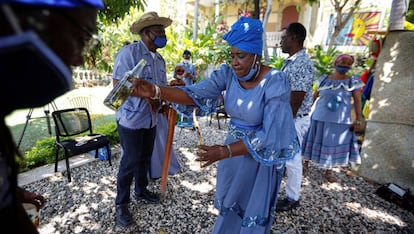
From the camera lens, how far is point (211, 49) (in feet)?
29.1

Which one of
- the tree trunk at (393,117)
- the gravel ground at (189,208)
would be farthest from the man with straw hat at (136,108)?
the tree trunk at (393,117)

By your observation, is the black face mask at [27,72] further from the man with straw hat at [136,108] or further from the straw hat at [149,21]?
the straw hat at [149,21]

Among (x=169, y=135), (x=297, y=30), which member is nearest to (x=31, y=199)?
(x=169, y=135)

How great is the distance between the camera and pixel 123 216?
2.65 m

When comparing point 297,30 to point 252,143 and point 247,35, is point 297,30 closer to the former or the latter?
point 247,35

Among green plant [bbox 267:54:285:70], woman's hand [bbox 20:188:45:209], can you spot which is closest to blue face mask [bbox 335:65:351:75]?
green plant [bbox 267:54:285:70]

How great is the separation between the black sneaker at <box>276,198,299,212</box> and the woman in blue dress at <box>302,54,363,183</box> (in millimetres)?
1110

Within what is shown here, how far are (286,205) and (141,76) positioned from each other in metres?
2.37

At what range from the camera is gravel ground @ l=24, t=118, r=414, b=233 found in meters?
2.72

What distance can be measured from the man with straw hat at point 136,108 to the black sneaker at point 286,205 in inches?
71.1

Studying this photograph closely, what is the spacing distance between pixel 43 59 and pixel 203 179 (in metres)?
3.48

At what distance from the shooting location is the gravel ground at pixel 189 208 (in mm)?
2719

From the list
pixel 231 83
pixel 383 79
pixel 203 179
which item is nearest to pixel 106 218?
pixel 203 179

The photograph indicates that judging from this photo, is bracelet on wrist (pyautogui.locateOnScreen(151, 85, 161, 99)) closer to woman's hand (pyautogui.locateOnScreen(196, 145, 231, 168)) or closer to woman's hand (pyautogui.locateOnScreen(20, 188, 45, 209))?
woman's hand (pyautogui.locateOnScreen(196, 145, 231, 168))
